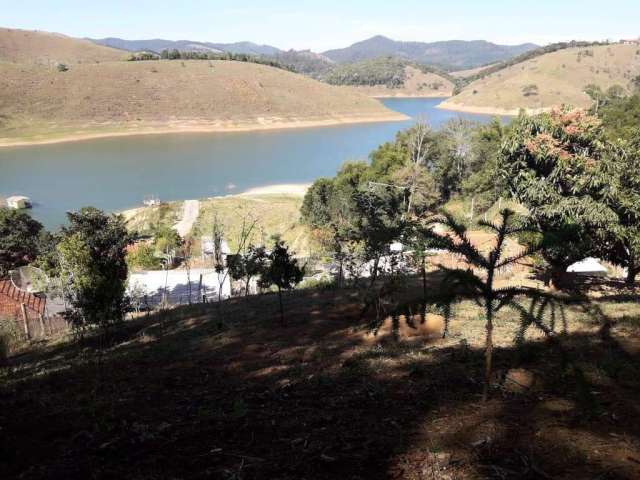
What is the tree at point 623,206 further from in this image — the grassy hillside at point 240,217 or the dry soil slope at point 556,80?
the dry soil slope at point 556,80

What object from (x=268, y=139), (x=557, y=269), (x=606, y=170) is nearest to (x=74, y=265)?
(x=557, y=269)

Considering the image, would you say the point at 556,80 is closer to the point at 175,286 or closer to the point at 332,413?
the point at 175,286

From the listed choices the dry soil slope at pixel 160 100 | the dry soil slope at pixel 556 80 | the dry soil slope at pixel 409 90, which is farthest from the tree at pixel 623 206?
the dry soil slope at pixel 409 90

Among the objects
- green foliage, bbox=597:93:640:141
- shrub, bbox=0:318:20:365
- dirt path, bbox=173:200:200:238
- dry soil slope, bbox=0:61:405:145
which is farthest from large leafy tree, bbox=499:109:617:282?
dry soil slope, bbox=0:61:405:145

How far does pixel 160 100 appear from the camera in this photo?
101 metres

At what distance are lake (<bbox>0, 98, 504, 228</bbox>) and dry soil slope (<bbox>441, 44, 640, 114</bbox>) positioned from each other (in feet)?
179

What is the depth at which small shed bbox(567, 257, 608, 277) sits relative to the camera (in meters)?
19.6

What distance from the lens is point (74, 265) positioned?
10.8 meters

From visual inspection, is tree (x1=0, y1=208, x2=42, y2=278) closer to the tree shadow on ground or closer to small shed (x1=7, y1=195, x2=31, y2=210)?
small shed (x1=7, y1=195, x2=31, y2=210)

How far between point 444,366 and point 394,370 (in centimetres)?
73

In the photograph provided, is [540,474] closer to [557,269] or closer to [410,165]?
[557,269]

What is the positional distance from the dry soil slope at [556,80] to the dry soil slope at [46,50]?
10674cm

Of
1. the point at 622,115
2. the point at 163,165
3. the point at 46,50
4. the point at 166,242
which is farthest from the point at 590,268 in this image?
A: the point at 46,50

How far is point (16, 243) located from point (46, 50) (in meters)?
143
